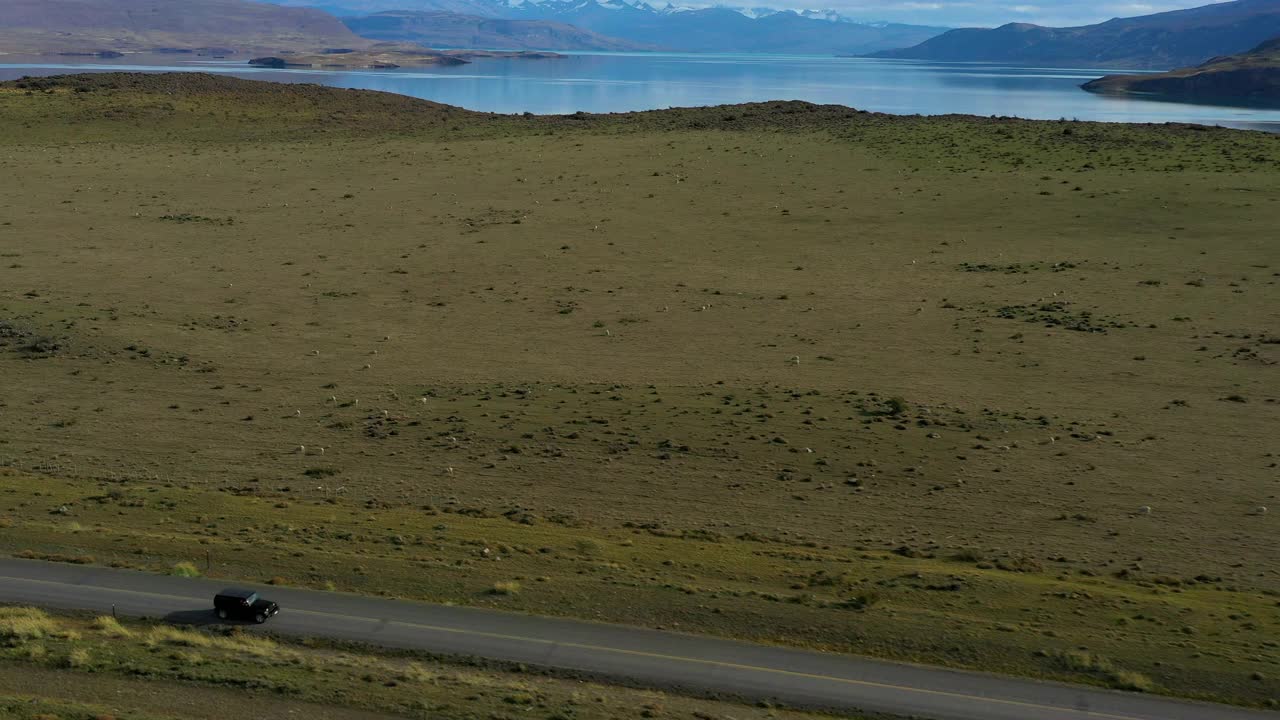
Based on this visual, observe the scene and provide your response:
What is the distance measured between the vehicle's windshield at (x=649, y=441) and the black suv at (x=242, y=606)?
0.22ft

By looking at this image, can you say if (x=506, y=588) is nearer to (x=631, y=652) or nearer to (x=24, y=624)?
(x=631, y=652)

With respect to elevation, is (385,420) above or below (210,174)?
below

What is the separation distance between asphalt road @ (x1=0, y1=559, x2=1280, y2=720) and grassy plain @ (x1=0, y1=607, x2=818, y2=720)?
28.8 inches

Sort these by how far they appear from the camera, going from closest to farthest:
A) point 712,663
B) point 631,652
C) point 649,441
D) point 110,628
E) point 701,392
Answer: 1. point 712,663
2. point 631,652
3. point 110,628
4. point 649,441
5. point 701,392

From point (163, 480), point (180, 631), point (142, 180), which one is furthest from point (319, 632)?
point (142, 180)

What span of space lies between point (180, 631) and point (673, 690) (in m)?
9.69

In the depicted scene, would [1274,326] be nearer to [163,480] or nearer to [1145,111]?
[163,480]

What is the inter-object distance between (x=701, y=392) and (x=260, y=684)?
69.6 ft

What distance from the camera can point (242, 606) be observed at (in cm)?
2352

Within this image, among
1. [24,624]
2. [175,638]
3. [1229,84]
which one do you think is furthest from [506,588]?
[1229,84]

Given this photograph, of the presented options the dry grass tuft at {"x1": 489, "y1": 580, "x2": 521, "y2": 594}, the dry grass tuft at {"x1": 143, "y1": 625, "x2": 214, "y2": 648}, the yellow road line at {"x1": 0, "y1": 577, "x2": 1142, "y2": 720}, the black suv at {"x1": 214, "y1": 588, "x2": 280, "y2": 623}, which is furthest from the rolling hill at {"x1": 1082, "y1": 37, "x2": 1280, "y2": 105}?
the dry grass tuft at {"x1": 143, "y1": 625, "x2": 214, "y2": 648}

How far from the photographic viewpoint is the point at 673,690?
69.9 feet

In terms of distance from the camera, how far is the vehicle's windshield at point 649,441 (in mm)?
22375

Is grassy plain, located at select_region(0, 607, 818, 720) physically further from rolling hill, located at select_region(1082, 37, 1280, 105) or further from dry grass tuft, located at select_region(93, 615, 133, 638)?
rolling hill, located at select_region(1082, 37, 1280, 105)
